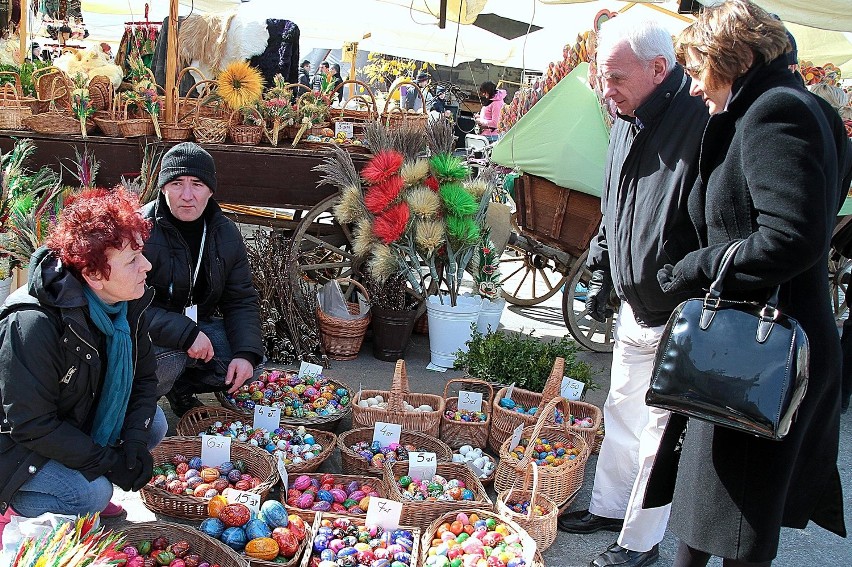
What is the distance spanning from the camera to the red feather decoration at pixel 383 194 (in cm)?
472

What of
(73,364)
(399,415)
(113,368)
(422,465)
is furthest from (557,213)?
(73,364)

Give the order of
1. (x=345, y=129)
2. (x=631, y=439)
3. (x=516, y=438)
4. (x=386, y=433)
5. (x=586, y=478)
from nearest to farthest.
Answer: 1. (x=631, y=439)
2. (x=516, y=438)
3. (x=386, y=433)
4. (x=586, y=478)
5. (x=345, y=129)

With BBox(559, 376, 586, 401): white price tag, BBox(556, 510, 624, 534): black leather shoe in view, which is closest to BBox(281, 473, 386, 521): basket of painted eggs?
BBox(556, 510, 624, 534): black leather shoe

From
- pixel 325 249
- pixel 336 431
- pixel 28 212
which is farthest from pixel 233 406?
pixel 325 249

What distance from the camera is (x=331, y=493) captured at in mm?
2967

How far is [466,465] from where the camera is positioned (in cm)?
320

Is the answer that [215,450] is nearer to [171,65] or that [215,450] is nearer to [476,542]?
[476,542]

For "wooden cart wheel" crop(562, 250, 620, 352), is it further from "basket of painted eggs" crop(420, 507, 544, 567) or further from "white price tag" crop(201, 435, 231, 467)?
"white price tag" crop(201, 435, 231, 467)

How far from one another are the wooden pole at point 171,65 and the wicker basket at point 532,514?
337cm

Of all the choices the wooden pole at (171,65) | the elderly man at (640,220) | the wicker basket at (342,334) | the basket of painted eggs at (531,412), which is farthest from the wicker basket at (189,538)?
the wooden pole at (171,65)

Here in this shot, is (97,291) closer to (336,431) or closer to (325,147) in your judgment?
(336,431)

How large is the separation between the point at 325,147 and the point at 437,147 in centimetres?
74

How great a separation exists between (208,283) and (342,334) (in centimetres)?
130

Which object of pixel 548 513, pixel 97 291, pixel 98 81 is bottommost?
pixel 548 513
